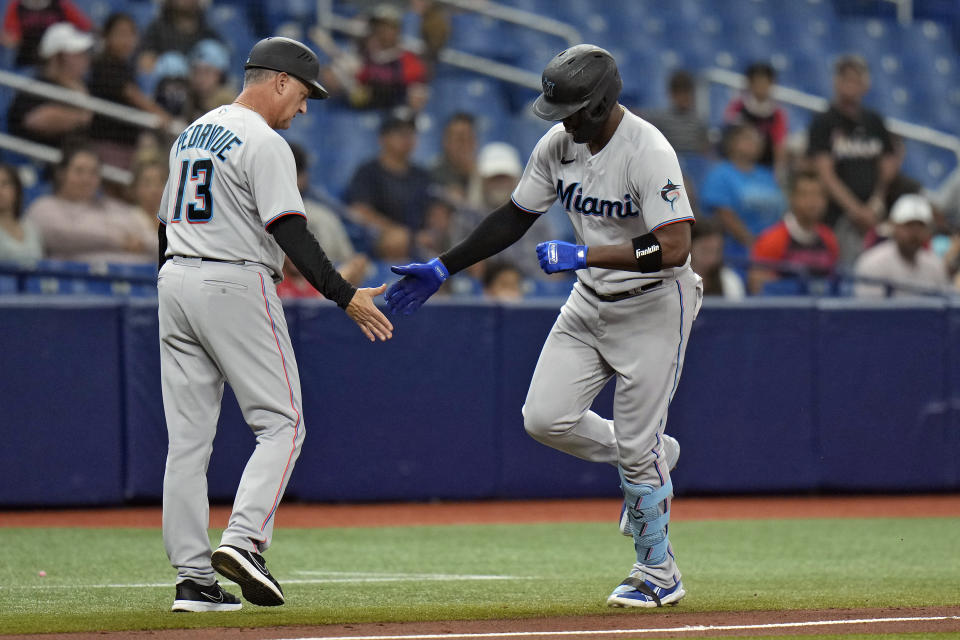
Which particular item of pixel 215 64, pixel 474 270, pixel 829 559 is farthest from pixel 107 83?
pixel 829 559

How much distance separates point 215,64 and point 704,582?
6636 millimetres

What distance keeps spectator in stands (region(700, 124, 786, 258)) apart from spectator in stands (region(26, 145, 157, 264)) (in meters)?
4.71

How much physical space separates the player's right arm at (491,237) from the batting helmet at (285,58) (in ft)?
2.50

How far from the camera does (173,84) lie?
433 inches

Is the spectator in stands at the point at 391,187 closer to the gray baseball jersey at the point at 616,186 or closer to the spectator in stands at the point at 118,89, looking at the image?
the spectator in stands at the point at 118,89

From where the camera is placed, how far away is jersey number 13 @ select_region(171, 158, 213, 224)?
458 centimetres

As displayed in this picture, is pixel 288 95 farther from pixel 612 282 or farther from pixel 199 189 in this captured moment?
pixel 612 282

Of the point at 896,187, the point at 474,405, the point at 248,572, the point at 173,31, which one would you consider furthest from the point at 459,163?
the point at 248,572

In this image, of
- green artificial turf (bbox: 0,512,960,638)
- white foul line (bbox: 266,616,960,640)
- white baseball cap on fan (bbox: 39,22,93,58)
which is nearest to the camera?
white foul line (bbox: 266,616,960,640)

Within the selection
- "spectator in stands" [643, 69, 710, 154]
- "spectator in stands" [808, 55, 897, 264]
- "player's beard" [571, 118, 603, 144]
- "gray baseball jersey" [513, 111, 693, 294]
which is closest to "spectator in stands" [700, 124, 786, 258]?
"spectator in stands" [808, 55, 897, 264]

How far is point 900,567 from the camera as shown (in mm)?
6438

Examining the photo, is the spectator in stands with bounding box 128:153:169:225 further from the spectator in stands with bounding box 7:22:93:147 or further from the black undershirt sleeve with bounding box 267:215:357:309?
the black undershirt sleeve with bounding box 267:215:357:309

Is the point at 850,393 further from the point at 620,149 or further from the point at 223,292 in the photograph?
the point at 223,292

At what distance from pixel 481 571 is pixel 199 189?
2.41m
